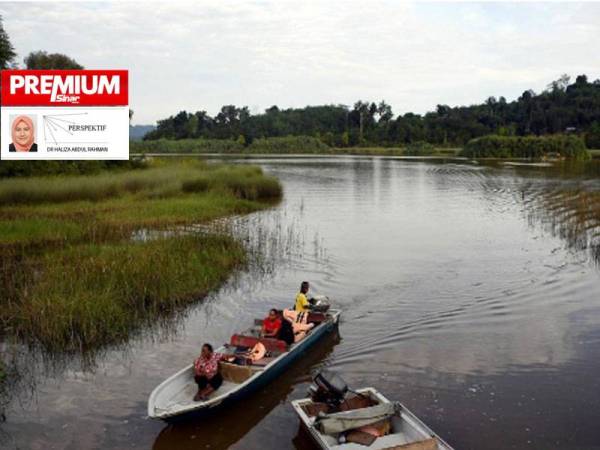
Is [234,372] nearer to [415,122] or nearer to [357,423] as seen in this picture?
[357,423]

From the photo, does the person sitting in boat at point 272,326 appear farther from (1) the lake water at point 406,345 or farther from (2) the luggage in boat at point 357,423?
(2) the luggage in boat at point 357,423

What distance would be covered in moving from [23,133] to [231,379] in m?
19.6

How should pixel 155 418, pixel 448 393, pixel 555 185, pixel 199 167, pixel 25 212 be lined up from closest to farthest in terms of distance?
pixel 155 418, pixel 448 393, pixel 25 212, pixel 199 167, pixel 555 185

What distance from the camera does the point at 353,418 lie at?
29.1 ft

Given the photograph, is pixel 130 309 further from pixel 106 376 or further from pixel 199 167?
pixel 199 167

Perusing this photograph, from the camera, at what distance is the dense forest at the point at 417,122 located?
117000 mm

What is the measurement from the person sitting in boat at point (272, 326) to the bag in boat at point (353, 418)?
3.27 meters

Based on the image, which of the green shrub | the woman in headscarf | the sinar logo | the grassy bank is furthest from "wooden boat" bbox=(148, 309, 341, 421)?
the green shrub

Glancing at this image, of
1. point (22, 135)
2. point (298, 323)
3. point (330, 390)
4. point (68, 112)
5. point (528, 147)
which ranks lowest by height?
point (330, 390)

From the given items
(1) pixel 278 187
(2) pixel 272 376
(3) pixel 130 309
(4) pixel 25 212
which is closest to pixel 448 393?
(2) pixel 272 376

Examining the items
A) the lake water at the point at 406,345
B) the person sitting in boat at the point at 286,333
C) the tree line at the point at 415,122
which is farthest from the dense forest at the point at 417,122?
Result: the person sitting in boat at the point at 286,333

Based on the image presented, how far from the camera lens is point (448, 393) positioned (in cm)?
1079

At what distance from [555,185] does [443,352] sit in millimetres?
35046

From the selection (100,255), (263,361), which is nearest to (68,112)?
(100,255)
